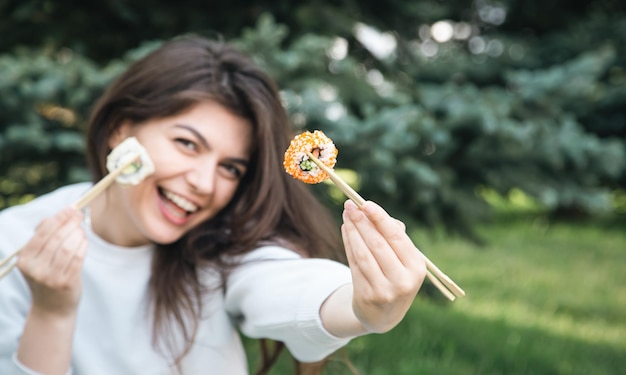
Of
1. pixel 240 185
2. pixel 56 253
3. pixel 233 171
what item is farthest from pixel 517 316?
pixel 56 253

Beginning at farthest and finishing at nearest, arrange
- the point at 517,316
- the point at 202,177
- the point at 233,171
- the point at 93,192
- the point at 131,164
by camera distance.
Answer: the point at 517,316
the point at 233,171
the point at 202,177
the point at 131,164
the point at 93,192

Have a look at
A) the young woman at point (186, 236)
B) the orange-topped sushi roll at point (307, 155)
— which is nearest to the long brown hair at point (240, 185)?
the young woman at point (186, 236)

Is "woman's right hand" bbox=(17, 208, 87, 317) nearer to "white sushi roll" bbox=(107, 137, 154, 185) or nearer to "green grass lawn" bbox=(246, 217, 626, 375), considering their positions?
"white sushi roll" bbox=(107, 137, 154, 185)

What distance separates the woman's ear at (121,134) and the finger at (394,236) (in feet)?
3.23

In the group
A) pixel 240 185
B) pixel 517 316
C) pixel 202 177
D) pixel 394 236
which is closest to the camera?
pixel 394 236

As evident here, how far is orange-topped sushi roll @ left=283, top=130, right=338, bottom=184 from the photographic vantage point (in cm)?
Answer: 144

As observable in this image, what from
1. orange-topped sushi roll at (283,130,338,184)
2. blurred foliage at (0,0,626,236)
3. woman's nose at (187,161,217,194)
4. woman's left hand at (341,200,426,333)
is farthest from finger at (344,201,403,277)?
blurred foliage at (0,0,626,236)

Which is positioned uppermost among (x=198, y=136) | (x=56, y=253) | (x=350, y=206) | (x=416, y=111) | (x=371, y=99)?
(x=371, y=99)

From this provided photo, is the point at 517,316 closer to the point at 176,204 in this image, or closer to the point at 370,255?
the point at 176,204

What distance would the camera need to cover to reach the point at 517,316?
4.07 m

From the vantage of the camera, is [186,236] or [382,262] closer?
[382,262]

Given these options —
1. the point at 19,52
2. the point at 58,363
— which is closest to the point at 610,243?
the point at 19,52

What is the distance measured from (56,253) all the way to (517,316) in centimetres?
315

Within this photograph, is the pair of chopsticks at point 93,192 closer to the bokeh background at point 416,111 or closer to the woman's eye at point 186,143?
the woman's eye at point 186,143
